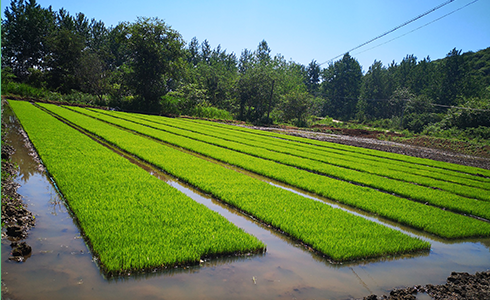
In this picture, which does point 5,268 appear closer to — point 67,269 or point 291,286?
point 67,269

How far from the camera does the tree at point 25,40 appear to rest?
5512 cm

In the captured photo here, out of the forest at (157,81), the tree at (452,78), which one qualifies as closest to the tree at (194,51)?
the forest at (157,81)

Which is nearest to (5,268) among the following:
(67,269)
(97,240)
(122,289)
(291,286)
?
(67,269)

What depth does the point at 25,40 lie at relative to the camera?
56.4 m

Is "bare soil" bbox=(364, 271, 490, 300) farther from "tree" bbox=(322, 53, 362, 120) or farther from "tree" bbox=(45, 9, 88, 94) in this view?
"tree" bbox=(322, 53, 362, 120)

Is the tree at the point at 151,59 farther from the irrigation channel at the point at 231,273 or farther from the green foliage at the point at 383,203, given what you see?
the irrigation channel at the point at 231,273

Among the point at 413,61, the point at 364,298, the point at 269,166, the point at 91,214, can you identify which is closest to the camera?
the point at 364,298

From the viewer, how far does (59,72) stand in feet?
162

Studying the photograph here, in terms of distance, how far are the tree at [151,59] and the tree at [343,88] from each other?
200 ft

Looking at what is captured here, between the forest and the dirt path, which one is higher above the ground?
the forest

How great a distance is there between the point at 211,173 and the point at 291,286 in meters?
6.29

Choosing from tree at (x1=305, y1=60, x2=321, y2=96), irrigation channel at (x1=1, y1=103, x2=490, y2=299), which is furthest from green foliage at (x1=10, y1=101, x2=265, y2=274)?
tree at (x1=305, y1=60, x2=321, y2=96)

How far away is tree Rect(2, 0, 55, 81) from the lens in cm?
5512

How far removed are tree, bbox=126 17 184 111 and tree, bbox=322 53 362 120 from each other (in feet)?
200
